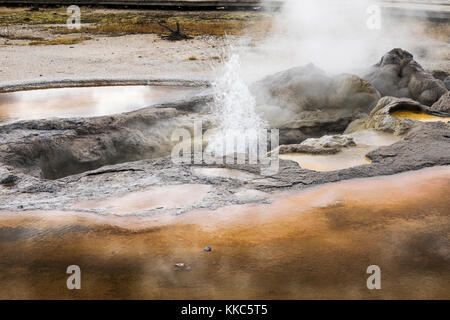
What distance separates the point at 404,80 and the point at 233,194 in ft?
16.9

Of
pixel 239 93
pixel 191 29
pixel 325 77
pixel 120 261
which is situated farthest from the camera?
pixel 191 29

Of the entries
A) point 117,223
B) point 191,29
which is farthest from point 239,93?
point 191,29

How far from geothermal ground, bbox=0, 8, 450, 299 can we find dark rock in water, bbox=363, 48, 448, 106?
23 millimetres

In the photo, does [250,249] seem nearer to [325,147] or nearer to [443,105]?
[325,147]

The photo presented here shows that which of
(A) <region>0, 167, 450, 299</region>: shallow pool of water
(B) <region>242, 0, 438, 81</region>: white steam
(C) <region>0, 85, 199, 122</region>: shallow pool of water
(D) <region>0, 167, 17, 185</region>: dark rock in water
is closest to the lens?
(A) <region>0, 167, 450, 299</region>: shallow pool of water

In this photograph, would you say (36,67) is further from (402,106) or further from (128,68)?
(402,106)

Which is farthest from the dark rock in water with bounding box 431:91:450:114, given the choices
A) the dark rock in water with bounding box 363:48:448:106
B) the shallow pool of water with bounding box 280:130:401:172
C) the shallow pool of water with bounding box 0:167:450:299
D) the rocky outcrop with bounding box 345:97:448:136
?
the shallow pool of water with bounding box 0:167:450:299

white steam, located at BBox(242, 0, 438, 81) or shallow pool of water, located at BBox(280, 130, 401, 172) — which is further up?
white steam, located at BBox(242, 0, 438, 81)

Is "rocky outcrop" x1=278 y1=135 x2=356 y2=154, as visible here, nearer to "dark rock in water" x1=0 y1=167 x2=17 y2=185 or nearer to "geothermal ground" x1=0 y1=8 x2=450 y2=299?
"geothermal ground" x1=0 y1=8 x2=450 y2=299

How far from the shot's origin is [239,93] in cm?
812

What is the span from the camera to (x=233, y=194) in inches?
164

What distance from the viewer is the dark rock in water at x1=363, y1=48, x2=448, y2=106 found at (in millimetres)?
7809

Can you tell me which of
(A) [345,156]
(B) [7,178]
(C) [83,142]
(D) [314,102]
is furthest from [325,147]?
(B) [7,178]
